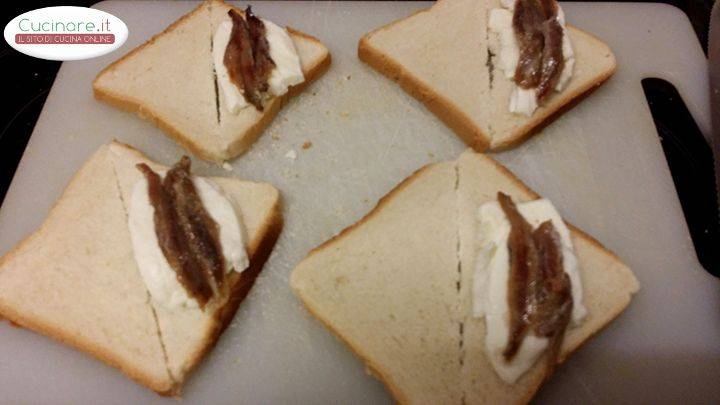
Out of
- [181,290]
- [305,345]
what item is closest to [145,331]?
[181,290]

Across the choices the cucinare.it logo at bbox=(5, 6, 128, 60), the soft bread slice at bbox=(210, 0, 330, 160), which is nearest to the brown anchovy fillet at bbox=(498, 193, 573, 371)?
the soft bread slice at bbox=(210, 0, 330, 160)

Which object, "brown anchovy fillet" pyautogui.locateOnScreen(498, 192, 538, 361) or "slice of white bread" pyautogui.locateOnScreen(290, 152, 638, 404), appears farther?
"slice of white bread" pyautogui.locateOnScreen(290, 152, 638, 404)

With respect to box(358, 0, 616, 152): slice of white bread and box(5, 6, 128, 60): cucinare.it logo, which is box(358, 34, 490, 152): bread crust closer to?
box(358, 0, 616, 152): slice of white bread

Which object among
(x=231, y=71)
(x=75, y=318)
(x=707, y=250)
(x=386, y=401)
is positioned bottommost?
(x=386, y=401)

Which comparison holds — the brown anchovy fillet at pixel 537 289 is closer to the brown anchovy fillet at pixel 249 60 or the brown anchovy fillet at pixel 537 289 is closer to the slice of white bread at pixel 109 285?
the slice of white bread at pixel 109 285

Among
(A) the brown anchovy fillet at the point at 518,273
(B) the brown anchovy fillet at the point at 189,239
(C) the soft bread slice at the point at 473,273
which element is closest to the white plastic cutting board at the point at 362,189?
(C) the soft bread slice at the point at 473,273

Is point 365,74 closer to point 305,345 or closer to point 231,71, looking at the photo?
point 231,71
